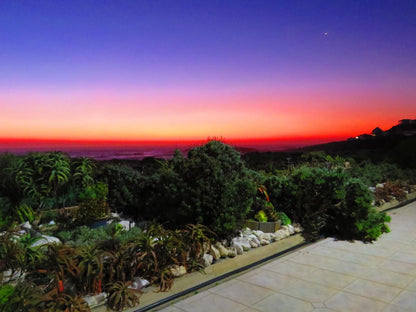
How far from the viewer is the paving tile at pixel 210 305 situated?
A: 3670mm

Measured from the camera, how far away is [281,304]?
383 cm

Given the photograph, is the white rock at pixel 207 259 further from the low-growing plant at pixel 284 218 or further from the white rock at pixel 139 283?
the low-growing plant at pixel 284 218

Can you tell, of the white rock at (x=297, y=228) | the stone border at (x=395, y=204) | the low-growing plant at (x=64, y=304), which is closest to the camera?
the low-growing plant at (x=64, y=304)

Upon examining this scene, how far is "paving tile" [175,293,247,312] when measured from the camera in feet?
12.0

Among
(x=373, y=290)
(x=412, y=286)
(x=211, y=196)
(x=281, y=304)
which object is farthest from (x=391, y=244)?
(x=281, y=304)

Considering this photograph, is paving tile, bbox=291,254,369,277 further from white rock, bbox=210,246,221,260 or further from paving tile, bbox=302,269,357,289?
white rock, bbox=210,246,221,260

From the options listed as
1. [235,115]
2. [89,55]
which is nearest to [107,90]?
[89,55]

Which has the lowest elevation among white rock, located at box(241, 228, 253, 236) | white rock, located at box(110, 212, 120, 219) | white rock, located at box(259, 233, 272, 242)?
white rock, located at box(259, 233, 272, 242)

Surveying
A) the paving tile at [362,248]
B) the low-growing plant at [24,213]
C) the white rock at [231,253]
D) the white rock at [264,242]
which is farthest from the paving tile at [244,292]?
the low-growing plant at [24,213]

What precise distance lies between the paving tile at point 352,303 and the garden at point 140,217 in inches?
62.9

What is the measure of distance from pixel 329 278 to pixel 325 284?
23 cm

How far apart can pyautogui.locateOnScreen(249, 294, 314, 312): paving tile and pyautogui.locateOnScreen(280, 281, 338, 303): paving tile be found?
4.6 inches

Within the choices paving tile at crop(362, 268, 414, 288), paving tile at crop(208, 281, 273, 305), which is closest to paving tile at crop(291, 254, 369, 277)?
paving tile at crop(362, 268, 414, 288)

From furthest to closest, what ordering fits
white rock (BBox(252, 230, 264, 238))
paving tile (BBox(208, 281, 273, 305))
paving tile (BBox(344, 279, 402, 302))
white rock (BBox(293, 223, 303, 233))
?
white rock (BBox(293, 223, 303, 233)) → white rock (BBox(252, 230, 264, 238)) → paving tile (BBox(344, 279, 402, 302)) → paving tile (BBox(208, 281, 273, 305))
